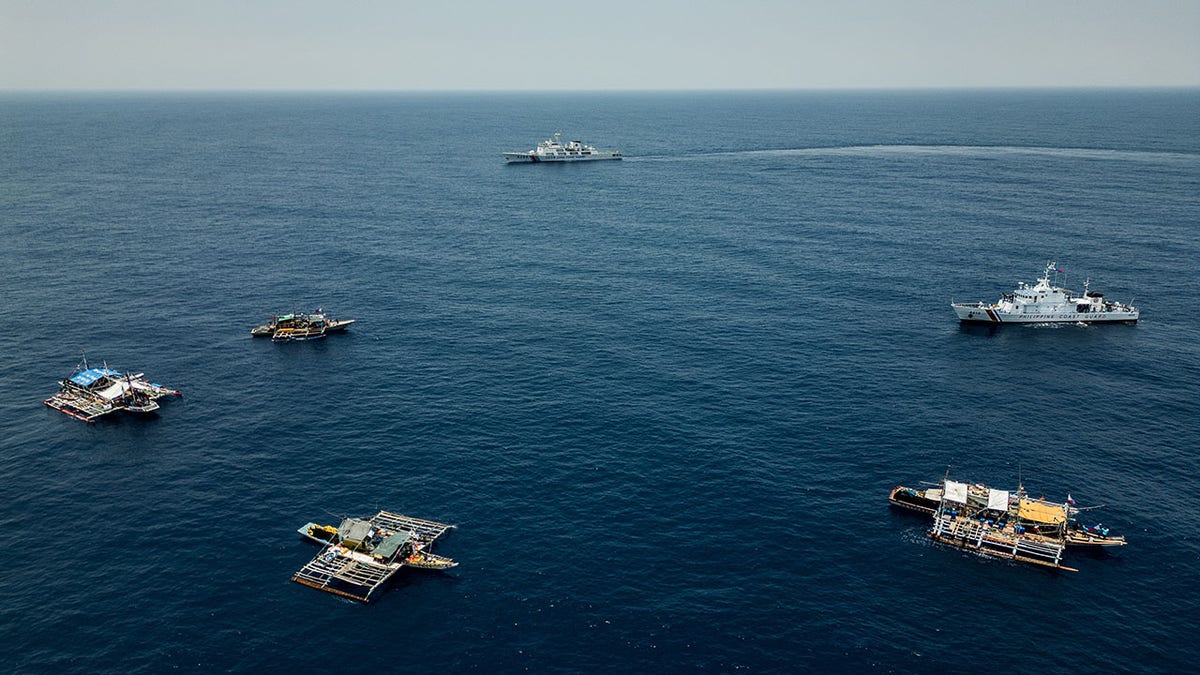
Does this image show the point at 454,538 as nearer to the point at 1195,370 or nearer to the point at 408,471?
the point at 408,471

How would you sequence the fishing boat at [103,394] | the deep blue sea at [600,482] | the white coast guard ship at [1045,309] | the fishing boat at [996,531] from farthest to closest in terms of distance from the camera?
the white coast guard ship at [1045,309] < the fishing boat at [103,394] < the fishing boat at [996,531] < the deep blue sea at [600,482]

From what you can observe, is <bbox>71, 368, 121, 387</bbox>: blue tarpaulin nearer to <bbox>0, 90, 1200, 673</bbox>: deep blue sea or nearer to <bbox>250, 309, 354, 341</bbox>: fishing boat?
<bbox>0, 90, 1200, 673</bbox>: deep blue sea

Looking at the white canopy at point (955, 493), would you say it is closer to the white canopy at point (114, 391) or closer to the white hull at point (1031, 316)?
the white hull at point (1031, 316)

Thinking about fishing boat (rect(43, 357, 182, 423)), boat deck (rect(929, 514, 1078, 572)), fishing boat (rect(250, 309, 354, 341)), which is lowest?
boat deck (rect(929, 514, 1078, 572))

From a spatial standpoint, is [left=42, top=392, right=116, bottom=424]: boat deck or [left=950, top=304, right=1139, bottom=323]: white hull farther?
[left=950, top=304, right=1139, bottom=323]: white hull

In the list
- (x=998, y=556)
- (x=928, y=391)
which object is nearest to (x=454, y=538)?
(x=998, y=556)

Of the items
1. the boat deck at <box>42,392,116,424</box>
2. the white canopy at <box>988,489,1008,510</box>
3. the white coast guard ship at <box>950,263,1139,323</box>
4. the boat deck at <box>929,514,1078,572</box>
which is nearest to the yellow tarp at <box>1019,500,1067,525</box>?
the white canopy at <box>988,489,1008,510</box>

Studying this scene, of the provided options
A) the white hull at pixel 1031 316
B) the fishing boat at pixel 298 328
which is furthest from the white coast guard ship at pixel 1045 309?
the fishing boat at pixel 298 328
